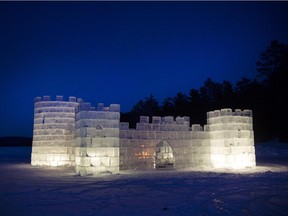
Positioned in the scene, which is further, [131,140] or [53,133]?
[53,133]

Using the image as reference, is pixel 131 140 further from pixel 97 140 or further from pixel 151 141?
pixel 97 140

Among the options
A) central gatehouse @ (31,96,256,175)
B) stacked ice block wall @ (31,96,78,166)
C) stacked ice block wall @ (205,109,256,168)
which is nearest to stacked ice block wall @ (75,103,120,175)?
central gatehouse @ (31,96,256,175)

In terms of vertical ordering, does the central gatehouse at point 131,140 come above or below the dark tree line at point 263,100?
below

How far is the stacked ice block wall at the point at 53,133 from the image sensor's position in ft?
63.8

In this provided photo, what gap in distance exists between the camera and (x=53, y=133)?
19.8 m

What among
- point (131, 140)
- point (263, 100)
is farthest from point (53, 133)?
point (263, 100)

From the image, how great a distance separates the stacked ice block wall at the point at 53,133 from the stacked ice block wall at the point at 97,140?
6.08m

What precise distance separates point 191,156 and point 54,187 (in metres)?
9.34

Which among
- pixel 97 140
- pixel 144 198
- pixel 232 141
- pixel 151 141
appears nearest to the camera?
pixel 144 198

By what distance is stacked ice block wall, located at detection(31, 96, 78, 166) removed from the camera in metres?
19.5

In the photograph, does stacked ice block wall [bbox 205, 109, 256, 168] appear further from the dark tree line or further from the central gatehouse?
the dark tree line

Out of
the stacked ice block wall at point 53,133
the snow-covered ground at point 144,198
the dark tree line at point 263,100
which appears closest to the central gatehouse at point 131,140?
the stacked ice block wall at point 53,133

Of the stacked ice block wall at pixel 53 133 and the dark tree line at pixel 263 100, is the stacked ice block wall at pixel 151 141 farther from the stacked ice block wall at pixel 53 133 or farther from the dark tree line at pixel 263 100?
the dark tree line at pixel 263 100

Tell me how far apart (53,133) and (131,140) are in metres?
6.99
